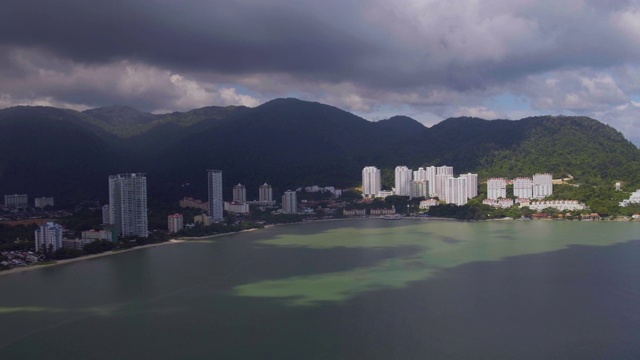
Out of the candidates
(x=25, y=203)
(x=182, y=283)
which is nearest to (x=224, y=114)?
(x=25, y=203)

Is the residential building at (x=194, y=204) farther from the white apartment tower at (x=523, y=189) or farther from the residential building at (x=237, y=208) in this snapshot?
the white apartment tower at (x=523, y=189)

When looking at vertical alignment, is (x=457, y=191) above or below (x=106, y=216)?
above

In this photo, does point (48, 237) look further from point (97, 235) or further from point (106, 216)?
point (106, 216)

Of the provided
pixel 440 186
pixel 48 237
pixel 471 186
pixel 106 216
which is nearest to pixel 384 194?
pixel 440 186

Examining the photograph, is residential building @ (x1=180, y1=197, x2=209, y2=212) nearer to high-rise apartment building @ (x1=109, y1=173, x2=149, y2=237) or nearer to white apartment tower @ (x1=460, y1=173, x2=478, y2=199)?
high-rise apartment building @ (x1=109, y1=173, x2=149, y2=237)

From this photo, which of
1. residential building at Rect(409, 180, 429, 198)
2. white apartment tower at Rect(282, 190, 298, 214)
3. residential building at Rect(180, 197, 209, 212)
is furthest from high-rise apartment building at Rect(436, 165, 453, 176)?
residential building at Rect(180, 197, 209, 212)

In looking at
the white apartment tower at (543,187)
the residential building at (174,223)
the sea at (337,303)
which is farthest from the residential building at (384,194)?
the sea at (337,303)
